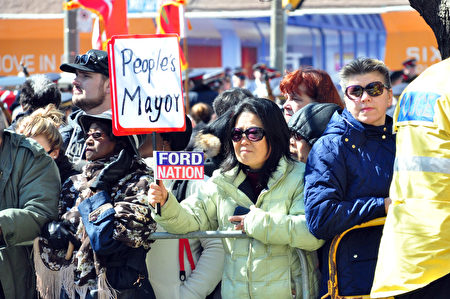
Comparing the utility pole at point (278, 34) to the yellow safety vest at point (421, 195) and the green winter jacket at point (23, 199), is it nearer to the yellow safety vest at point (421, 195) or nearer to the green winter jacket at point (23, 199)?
the green winter jacket at point (23, 199)

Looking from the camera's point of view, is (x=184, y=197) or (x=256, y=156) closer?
(x=256, y=156)

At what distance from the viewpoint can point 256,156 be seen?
3.79 m

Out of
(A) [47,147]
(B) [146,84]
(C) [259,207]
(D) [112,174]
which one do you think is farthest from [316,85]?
(A) [47,147]

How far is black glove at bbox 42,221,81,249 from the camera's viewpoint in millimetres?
3967

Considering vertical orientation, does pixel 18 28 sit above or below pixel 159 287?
above

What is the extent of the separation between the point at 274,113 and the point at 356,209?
72 cm

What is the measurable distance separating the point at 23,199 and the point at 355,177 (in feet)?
5.95

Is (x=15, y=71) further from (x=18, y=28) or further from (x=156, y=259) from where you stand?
(x=156, y=259)

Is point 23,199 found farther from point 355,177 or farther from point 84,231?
point 355,177

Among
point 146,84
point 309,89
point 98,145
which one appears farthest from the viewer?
point 309,89

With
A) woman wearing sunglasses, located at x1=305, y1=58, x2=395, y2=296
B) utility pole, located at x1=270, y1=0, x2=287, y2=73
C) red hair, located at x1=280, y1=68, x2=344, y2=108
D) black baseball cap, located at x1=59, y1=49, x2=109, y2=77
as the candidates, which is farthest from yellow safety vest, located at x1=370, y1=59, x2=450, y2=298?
utility pole, located at x1=270, y1=0, x2=287, y2=73

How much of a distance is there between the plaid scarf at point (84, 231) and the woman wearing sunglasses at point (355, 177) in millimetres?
857

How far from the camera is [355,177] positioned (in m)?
3.53

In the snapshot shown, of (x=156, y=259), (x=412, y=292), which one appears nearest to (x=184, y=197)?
(x=156, y=259)
